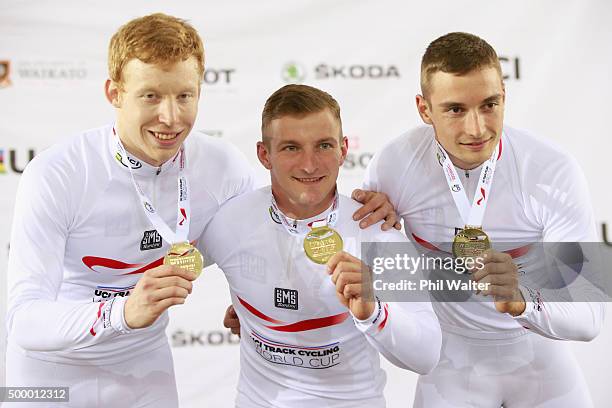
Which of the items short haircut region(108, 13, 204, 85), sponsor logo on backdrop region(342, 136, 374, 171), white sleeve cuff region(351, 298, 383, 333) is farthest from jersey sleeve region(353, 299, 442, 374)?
sponsor logo on backdrop region(342, 136, 374, 171)

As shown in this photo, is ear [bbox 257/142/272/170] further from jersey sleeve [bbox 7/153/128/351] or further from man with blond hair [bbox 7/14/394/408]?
jersey sleeve [bbox 7/153/128/351]

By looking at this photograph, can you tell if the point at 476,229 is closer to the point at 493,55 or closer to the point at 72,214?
the point at 493,55

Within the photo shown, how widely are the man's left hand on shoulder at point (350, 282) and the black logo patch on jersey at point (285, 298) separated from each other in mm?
294

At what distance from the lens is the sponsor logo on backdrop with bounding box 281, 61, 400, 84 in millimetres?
3471

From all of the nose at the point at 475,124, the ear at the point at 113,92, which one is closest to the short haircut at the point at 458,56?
the nose at the point at 475,124

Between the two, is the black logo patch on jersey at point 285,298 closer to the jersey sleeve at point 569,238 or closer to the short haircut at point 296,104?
the short haircut at point 296,104

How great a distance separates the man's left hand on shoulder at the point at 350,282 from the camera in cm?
182

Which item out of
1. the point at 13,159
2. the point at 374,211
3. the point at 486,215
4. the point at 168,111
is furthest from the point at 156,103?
the point at 13,159

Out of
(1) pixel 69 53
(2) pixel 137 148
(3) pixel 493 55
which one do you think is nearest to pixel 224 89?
(1) pixel 69 53

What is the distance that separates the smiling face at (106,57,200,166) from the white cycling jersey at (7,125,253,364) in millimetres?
85

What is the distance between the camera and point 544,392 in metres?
2.36

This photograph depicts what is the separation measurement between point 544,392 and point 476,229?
0.64m

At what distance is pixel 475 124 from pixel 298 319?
78cm

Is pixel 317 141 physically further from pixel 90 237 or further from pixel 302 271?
pixel 90 237
